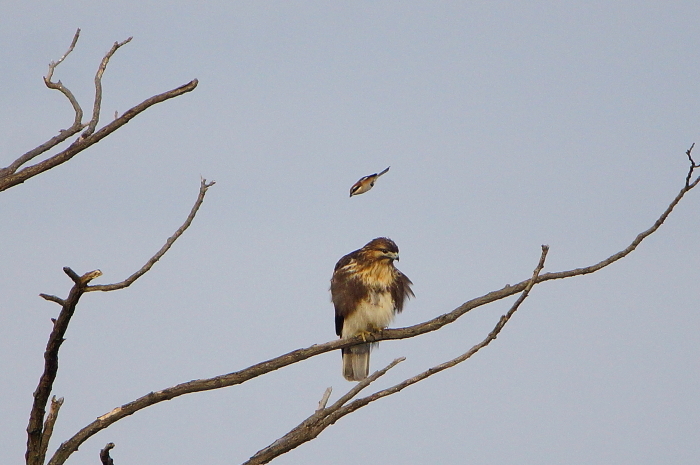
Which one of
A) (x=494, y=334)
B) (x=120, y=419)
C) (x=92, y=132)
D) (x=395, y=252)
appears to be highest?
(x=395, y=252)

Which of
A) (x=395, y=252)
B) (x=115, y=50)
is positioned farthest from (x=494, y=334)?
(x=395, y=252)

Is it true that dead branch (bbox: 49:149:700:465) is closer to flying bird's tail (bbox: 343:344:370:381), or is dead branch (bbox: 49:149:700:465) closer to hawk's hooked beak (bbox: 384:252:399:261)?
hawk's hooked beak (bbox: 384:252:399:261)

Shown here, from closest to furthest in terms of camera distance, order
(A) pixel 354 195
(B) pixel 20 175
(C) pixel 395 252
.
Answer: (B) pixel 20 175 → (A) pixel 354 195 → (C) pixel 395 252

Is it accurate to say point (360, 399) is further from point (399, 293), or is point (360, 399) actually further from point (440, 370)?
point (399, 293)

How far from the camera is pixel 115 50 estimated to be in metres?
4.86

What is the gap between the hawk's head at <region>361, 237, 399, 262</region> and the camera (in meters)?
8.20

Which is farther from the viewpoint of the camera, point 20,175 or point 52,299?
point 20,175

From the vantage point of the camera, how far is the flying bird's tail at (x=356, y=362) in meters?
8.91

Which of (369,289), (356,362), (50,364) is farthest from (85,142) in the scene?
(356,362)

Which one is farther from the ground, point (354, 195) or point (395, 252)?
Result: point (395, 252)

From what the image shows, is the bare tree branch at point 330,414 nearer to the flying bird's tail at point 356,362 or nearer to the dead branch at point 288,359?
the dead branch at point 288,359

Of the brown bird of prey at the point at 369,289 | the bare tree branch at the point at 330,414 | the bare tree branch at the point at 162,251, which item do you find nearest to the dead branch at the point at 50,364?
the bare tree branch at the point at 162,251

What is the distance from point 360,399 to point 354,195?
226 cm

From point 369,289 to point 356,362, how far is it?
111 centimetres
